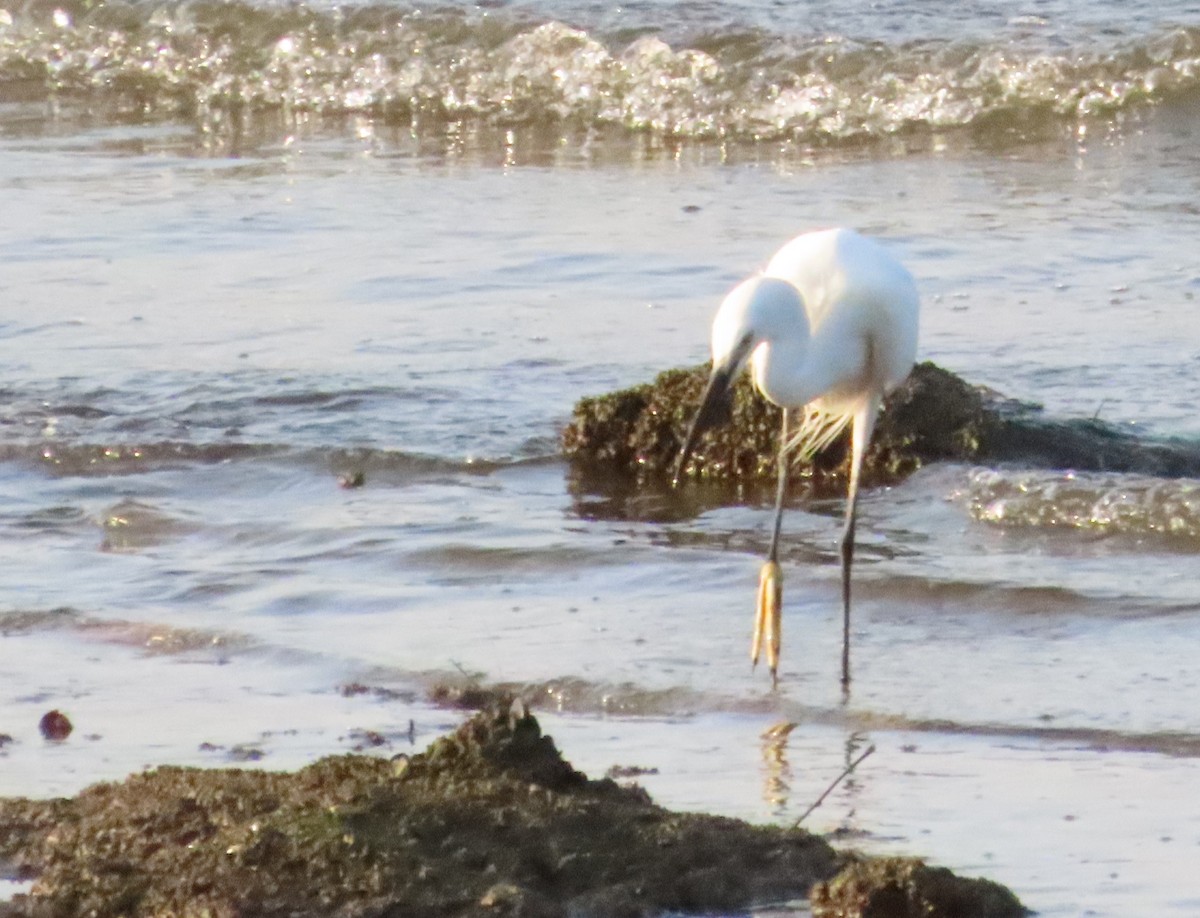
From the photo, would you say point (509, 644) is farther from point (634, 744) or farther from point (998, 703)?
point (998, 703)

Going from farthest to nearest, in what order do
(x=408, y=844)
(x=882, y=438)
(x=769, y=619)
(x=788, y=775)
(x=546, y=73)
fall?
(x=546, y=73) → (x=882, y=438) → (x=769, y=619) → (x=788, y=775) → (x=408, y=844)

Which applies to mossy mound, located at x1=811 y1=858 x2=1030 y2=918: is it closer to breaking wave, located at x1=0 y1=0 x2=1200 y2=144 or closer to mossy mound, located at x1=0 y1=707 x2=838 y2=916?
mossy mound, located at x1=0 y1=707 x2=838 y2=916

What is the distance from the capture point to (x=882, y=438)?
6.77m

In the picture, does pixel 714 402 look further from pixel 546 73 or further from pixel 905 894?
pixel 546 73

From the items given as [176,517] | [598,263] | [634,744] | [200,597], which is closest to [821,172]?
[598,263]

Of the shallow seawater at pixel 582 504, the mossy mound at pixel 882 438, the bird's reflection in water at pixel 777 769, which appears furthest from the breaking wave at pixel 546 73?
the bird's reflection in water at pixel 777 769

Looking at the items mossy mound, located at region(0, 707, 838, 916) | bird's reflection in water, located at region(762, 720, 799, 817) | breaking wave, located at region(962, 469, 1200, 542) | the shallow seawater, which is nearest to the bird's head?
the shallow seawater

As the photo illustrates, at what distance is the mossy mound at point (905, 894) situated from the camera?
3.23 m

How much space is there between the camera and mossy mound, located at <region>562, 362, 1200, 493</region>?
6.65 meters

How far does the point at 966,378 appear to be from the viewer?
7500 millimetres

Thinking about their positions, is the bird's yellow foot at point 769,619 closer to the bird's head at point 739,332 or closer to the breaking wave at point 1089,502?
the bird's head at point 739,332

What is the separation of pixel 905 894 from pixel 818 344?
263cm

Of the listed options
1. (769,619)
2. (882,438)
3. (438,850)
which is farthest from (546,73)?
(438,850)

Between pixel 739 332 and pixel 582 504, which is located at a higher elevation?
pixel 739 332
